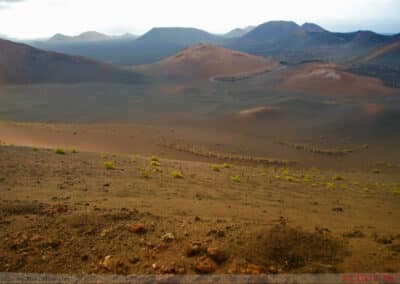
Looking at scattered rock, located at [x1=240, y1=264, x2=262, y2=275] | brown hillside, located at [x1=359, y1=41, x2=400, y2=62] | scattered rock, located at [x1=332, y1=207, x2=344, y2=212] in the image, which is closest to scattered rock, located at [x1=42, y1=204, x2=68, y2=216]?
scattered rock, located at [x1=240, y1=264, x2=262, y2=275]

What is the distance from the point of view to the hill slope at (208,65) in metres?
94.0

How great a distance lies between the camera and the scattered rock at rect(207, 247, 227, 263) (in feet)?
17.2

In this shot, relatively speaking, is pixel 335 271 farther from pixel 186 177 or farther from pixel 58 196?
pixel 186 177

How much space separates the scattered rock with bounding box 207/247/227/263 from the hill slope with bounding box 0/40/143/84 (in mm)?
78276

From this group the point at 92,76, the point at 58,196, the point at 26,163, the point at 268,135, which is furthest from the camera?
the point at 92,76

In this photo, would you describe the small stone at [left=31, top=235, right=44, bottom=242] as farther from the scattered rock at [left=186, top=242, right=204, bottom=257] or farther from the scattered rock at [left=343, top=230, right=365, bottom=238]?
the scattered rock at [left=343, top=230, right=365, bottom=238]

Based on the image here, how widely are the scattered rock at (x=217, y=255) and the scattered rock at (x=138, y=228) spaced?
147 centimetres

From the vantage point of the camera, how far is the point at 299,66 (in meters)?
90.5

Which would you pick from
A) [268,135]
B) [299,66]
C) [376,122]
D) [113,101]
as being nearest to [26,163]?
[268,135]

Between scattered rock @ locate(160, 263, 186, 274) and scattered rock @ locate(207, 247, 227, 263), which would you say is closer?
A: scattered rock @ locate(160, 263, 186, 274)

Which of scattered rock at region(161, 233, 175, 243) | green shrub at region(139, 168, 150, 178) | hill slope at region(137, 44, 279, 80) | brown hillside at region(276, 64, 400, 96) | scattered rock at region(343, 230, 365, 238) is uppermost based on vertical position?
hill slope at region(137, 44, 279, 80)

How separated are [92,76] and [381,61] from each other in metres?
88.4

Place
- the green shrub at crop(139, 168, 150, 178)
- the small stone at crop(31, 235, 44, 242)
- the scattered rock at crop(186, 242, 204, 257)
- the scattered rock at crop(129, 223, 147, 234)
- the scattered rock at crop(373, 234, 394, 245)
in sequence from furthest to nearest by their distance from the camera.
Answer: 1. the green shrub at crop(139, 168, 150, 178)
2. the scattered rock at crop(373, 234, 394, 245)
3. the scattered rock at crop(129, 223, 147, 234)
4. the small stone at crop(31, 235, 44, 242)
5. the scattered rock at crop(186, 242, 204, 257)

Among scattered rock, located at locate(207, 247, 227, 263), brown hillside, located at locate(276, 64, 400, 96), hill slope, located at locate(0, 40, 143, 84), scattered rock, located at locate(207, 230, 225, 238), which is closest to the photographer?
scattered rock, located at locate(207, 247, 227, 263)
